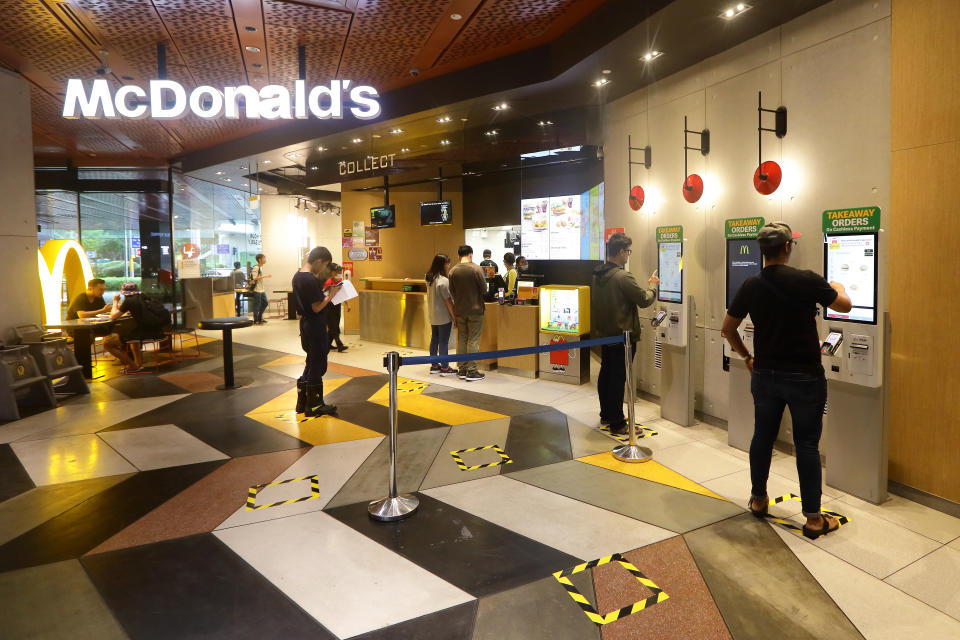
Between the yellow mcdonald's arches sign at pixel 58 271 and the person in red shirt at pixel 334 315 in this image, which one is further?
the person in red shirt at pixel 334 315

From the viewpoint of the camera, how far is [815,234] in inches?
175

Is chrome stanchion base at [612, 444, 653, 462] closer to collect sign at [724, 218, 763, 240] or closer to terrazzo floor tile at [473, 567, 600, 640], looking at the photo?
terrazzo floor tile at [473, 567, 600, 640]

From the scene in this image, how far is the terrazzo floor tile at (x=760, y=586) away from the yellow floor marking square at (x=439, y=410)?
2849 millimetres

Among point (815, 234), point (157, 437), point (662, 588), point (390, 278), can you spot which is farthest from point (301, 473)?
point (390, 278)

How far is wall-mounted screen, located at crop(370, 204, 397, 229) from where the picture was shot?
1112 cm

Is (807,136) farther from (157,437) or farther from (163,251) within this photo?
(163,251)

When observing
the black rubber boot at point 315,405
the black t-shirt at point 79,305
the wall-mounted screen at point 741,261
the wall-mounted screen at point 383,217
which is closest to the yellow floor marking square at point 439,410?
the black rubber boot at point 315,405

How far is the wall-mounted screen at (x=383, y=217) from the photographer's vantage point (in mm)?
11125

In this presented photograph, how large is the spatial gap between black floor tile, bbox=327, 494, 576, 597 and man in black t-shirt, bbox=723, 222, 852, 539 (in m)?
1.42

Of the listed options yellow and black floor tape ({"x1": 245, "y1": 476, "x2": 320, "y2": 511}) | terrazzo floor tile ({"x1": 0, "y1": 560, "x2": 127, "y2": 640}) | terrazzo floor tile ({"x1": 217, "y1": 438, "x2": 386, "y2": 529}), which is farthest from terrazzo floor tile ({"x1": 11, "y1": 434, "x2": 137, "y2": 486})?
terrazzo floor tile ({"x1": 0, "y1": 560, "x2": 127, "y2": 640})

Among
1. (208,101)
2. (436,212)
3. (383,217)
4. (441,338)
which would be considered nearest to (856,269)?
(441,338)

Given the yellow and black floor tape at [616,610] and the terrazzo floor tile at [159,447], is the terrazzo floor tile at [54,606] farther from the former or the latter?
the yellow and black floor tape at [616,610]

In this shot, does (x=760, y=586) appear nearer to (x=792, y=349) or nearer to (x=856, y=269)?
(x=792, y=349)

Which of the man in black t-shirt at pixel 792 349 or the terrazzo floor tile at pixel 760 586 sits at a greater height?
the man in black t-shirt at pixel 792 349
